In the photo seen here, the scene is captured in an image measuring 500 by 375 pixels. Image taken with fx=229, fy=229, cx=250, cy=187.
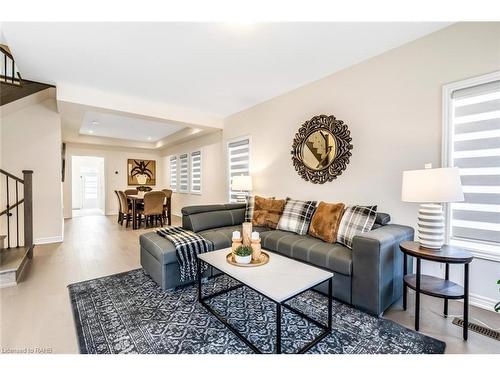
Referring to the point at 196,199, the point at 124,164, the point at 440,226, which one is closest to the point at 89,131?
the point at 124,164

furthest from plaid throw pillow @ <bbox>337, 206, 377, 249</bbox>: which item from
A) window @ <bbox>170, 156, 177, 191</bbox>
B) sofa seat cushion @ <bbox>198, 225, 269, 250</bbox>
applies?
window @ <bbox>170, 156, 177, 191</bbox>

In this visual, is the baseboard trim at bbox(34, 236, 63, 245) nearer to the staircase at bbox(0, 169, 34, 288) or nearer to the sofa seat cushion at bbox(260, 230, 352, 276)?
the staircase at bbox(0, 169, 34, 288)

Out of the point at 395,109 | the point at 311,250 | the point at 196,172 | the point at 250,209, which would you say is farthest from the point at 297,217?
the point at 196,172

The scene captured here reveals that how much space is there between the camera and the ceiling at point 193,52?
216 cm

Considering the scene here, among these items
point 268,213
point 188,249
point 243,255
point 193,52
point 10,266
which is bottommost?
point 10,266

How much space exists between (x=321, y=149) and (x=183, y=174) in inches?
203

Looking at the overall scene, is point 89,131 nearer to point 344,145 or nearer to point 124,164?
point 124,164

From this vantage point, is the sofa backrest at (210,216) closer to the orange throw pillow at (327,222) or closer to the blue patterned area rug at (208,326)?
the blue patterned area rug at (208,326)

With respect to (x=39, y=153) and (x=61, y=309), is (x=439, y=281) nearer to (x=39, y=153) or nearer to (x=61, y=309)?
(x=61, y=309)

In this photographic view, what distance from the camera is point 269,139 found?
4039 millimetres

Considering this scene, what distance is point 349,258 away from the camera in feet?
6.69
